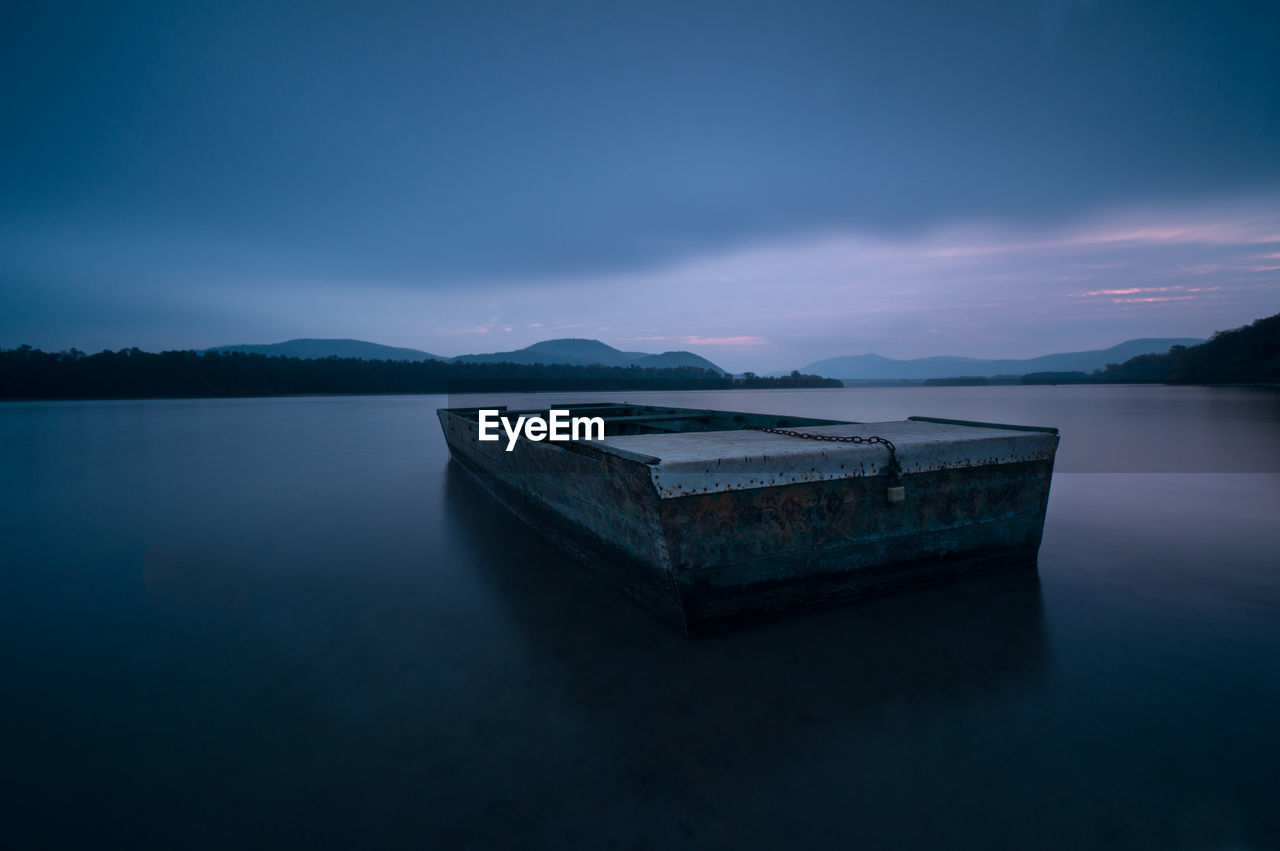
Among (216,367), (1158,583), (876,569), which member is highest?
(216,367)

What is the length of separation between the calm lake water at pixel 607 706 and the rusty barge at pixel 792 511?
26cm

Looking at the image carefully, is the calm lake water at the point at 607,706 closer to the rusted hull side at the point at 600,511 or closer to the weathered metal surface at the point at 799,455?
the rusted hull side at the point at 600,511

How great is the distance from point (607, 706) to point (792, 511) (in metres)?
1.51

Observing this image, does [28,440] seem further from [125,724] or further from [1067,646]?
[1067,646]

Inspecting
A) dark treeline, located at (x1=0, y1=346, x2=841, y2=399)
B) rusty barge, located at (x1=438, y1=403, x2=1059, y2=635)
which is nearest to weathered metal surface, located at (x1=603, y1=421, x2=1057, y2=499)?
rusty barge, located at (x1=438, y1=403, x2=1059, y2=635)

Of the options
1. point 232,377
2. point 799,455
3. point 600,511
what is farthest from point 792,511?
point 232,377

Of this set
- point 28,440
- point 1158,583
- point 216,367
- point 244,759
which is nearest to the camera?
point 244,759

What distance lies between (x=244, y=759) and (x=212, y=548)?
4405 millimetres

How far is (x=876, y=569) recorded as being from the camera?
3.58m

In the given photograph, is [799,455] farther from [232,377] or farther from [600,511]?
[232,377]

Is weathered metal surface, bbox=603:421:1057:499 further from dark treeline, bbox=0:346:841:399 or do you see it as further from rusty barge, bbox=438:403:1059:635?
dark treeline, bbox=0:346:841:399

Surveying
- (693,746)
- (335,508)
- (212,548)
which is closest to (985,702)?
(693,746)

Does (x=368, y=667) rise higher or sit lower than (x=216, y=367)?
lower

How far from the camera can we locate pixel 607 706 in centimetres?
267
